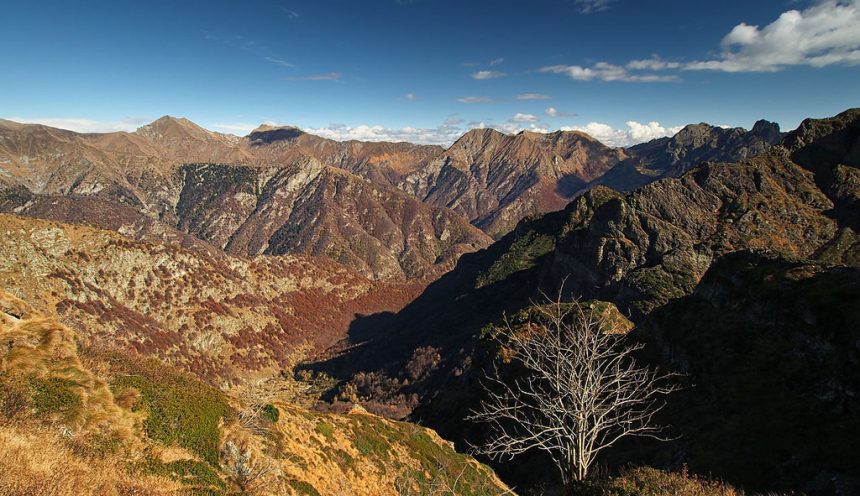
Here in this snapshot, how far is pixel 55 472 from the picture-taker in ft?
36.6

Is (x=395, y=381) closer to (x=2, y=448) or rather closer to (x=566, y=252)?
(x=566, y=252)

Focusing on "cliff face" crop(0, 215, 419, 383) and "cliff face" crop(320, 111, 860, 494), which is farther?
"cliff face" crop(0, 215, 419, 383)

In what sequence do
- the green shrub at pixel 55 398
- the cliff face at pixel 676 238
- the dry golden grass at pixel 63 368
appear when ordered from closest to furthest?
the green shrub at pixel 55 398, the dry golden grass at pixel 63 368, the cliff face at pixel 676 238

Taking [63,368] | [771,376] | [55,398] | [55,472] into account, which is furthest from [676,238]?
[55,472]

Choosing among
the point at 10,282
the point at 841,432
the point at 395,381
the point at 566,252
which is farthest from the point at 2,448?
the point at 566,252

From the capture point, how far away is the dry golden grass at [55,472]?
10.1 m

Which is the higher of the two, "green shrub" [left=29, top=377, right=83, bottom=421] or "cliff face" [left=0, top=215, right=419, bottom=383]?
"green shrub" [left=29, top=377, right=83, bottom=421]

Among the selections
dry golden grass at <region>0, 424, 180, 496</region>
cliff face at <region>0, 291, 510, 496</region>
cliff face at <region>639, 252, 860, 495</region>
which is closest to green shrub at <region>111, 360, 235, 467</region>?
cliff face at <region>0, 291, 510, 496</region>

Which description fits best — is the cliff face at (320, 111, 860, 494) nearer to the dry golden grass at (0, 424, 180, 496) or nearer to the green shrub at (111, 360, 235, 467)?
the green shrub at (111, 360, 235, 467)

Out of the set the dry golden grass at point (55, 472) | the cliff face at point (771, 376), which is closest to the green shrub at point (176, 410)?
the dry golden grass at point (55, 472)

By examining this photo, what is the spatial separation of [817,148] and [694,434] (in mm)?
153753

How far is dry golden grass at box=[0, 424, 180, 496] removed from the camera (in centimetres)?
1005

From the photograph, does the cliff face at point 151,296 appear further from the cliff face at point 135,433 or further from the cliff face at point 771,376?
the cliff face at point 771,376

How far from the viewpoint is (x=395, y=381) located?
15250cm
